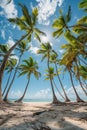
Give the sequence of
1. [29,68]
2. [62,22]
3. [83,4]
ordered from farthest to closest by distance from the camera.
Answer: [29,68] → [62,22] → [83,4]

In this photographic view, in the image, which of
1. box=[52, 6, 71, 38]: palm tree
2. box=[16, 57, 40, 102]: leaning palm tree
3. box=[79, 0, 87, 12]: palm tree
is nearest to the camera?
box=[79, 0, 87, 12]: palm tree

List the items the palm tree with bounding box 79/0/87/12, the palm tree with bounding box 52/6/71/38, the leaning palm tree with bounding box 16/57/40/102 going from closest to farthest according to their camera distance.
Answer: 1. the palm tree with bounding box 79/0/87/12
2. the palm tree with bounding box 52/6/71/38
3. the leaning palm tree with bounding box 16/57/40/102

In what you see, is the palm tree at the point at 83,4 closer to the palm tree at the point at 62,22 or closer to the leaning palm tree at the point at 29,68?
the palm tree at the point at 62,22

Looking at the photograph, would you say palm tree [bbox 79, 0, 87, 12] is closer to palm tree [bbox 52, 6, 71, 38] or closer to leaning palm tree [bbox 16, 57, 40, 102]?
palm tree [bbox 52, 6, 71, 38]

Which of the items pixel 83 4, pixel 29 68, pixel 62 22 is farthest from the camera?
pixel 29 68

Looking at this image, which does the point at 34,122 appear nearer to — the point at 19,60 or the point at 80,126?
the point at 80,126

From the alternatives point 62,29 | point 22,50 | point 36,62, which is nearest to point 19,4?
point 62,29

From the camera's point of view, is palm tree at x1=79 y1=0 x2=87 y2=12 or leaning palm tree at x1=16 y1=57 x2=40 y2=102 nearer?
palm tree at x1=79 y1=0 x2=87 y2=12

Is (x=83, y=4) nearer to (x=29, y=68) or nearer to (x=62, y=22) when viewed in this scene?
(x=62, y=22)

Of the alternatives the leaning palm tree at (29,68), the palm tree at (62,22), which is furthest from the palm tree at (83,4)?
the leaning palm tree at (29,68)

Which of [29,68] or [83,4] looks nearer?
[83,4]

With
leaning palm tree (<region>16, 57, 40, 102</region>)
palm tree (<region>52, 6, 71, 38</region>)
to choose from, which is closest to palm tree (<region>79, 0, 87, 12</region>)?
palm tree (<region>52, 6, 71, 38</region>)

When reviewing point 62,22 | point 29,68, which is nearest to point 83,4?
point 62,22

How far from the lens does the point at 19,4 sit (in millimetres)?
21031
